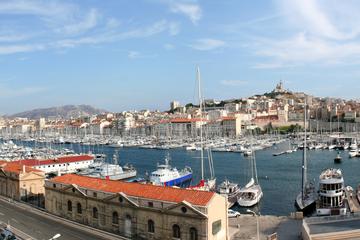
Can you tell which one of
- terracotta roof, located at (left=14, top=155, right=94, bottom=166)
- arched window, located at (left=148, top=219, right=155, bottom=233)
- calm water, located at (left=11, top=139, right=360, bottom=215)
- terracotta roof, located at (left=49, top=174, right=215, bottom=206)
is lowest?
calm water, located at (left=11, top=139, right=360, bottom=215)

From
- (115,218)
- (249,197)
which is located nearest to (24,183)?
(115,218)

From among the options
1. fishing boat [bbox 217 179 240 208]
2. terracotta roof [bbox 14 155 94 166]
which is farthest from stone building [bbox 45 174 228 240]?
terracotta roof [bbox 14 155 94 166]

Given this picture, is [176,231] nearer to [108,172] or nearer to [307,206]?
[307,206]

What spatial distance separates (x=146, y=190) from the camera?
21.5m

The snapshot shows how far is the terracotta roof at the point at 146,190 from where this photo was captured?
63.8 feet

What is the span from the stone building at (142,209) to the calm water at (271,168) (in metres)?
13.6

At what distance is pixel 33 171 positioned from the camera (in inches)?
1188

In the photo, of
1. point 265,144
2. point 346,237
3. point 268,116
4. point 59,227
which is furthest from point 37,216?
point 268,116

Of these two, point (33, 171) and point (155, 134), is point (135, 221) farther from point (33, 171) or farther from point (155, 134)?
point (155, 134)

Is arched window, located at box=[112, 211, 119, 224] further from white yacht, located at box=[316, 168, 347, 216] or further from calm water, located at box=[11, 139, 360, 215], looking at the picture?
calm water, located at box=[11, 139, 360, 215]

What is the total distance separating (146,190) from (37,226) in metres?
6.24

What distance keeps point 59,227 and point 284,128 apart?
370 feet

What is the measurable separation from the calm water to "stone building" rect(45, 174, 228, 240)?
13.6 m

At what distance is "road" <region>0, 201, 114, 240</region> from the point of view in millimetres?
21188
